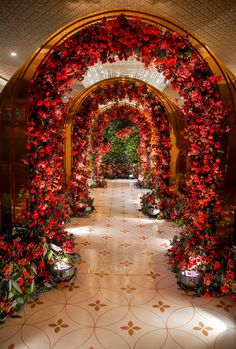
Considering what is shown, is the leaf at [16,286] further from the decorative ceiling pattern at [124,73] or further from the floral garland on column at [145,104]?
the decorative ceiling pattern at [124,73]

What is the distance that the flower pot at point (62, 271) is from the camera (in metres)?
4.30

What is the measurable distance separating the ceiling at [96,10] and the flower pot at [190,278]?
341cm

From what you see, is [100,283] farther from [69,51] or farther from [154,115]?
[154,115]

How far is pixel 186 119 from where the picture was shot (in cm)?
436

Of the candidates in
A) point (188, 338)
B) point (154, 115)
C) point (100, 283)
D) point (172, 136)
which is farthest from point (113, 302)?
point (154, 115)

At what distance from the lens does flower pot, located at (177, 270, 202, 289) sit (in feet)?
13.6

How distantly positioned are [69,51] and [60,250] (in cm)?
302

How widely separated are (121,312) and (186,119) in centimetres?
299

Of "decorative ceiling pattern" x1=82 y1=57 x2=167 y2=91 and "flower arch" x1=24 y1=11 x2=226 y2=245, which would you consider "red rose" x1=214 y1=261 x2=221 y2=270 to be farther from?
"decorative ceiling pattern" x1=82 y1=57 x2=167 y2=91

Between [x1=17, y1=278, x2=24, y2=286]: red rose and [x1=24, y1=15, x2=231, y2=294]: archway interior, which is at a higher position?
[x1=24, y1=15, x2=231, y2=294]: archway interior

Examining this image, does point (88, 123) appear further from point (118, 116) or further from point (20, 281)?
point (20, 281)

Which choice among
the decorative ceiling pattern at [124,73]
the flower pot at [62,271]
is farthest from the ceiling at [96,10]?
the flower pot at [62,271]

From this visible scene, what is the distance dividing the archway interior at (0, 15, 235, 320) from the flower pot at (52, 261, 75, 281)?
0.12 metres

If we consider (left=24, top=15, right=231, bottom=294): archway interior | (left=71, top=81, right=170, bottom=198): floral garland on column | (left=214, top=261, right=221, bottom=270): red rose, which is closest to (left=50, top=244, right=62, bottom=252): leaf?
(left=24, top=15, right=231, bottom=294): archway interior
